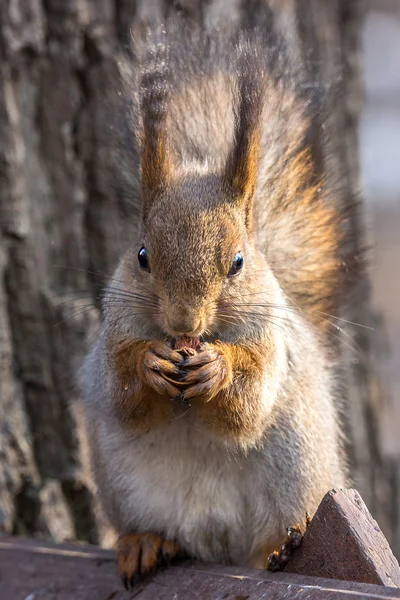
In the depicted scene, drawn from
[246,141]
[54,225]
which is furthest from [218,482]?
[54,225]

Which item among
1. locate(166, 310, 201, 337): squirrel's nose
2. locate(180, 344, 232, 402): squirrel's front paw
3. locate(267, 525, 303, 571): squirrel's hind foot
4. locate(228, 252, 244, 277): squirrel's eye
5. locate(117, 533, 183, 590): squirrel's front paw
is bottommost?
locate(117, 533, 183, 590): squirrel's front paw

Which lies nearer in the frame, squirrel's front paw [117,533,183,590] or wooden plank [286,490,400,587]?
wooden plank [286,490,400,587]

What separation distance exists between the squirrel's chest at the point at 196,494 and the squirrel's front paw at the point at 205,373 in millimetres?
137

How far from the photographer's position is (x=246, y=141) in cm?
127

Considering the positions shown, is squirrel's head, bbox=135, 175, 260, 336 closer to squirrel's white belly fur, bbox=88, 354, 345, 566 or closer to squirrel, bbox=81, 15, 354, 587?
squirrel, bbox=81, 15, 354, 587

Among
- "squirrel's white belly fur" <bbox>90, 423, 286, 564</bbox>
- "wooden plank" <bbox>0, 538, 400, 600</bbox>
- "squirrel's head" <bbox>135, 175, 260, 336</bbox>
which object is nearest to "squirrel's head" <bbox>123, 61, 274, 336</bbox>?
"squirrel's head" <bbox>135, 175, 260, 336</bbox>

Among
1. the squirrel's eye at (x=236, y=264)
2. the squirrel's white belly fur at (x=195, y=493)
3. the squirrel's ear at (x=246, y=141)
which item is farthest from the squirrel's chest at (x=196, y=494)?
the squirrel's ear at (x=246, y=141)

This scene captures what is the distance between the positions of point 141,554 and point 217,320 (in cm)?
37

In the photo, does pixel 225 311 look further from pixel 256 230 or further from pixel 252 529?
pixel 252 529

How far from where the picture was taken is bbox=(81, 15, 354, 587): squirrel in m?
1.24

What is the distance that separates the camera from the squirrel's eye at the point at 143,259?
1.27 metres

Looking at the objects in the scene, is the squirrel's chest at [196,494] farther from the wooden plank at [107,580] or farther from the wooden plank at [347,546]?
the wooden plank at [347,546]

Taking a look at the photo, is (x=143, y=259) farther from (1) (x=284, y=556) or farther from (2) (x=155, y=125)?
(1) (x=284, y=556)

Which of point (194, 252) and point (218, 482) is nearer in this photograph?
point (194, 252)
